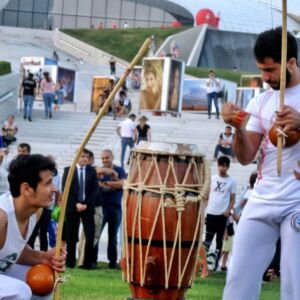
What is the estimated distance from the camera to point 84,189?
15.6 metres

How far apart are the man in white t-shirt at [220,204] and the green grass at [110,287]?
4.63ft

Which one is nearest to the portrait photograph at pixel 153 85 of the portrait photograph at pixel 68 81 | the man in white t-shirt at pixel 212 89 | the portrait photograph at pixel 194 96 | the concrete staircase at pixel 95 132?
the concrete staircase at pixel 95 132

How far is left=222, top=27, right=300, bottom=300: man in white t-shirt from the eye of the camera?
706 centimetres

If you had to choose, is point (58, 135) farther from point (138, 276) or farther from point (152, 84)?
point (138, 276)

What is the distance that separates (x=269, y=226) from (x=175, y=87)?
28.9 metres

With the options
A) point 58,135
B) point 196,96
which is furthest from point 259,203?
point 196,96

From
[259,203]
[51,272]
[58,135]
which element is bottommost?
[58,135]

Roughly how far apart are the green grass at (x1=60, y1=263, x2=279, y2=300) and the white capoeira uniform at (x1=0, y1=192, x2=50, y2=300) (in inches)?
136

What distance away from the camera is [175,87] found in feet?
118

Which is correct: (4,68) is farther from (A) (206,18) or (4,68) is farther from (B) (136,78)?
(A) (206,18)

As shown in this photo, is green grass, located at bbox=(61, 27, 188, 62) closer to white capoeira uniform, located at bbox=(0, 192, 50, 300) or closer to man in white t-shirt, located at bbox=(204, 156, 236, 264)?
man in white t-shirt, located at bbox=(204, 156, 236, 264)

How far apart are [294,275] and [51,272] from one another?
162 centimetres

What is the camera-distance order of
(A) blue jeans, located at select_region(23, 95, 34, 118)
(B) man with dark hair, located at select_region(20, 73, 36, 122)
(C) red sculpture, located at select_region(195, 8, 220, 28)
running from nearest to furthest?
(B) man with dark hair, located at select_region(20, 73, 36, 122)
(A) blue jeans, located at select_region(23, 95, 34, 118)
(C) red sculpture, located at select_region(195, 8, 220, 28)

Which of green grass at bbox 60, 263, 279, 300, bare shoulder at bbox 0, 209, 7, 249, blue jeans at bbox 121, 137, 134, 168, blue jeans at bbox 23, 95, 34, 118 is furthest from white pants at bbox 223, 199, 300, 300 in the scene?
blue jeans at bbox 23, 95, 34, 118
